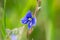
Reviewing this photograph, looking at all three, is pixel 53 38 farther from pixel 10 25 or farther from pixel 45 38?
pixel 10 25

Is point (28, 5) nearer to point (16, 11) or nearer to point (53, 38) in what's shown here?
point (16, 11)

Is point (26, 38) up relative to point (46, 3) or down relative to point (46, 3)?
down

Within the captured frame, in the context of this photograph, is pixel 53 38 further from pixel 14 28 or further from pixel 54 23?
pixel 14 28

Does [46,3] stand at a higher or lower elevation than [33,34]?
higher

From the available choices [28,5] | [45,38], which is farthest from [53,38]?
[28,5]
